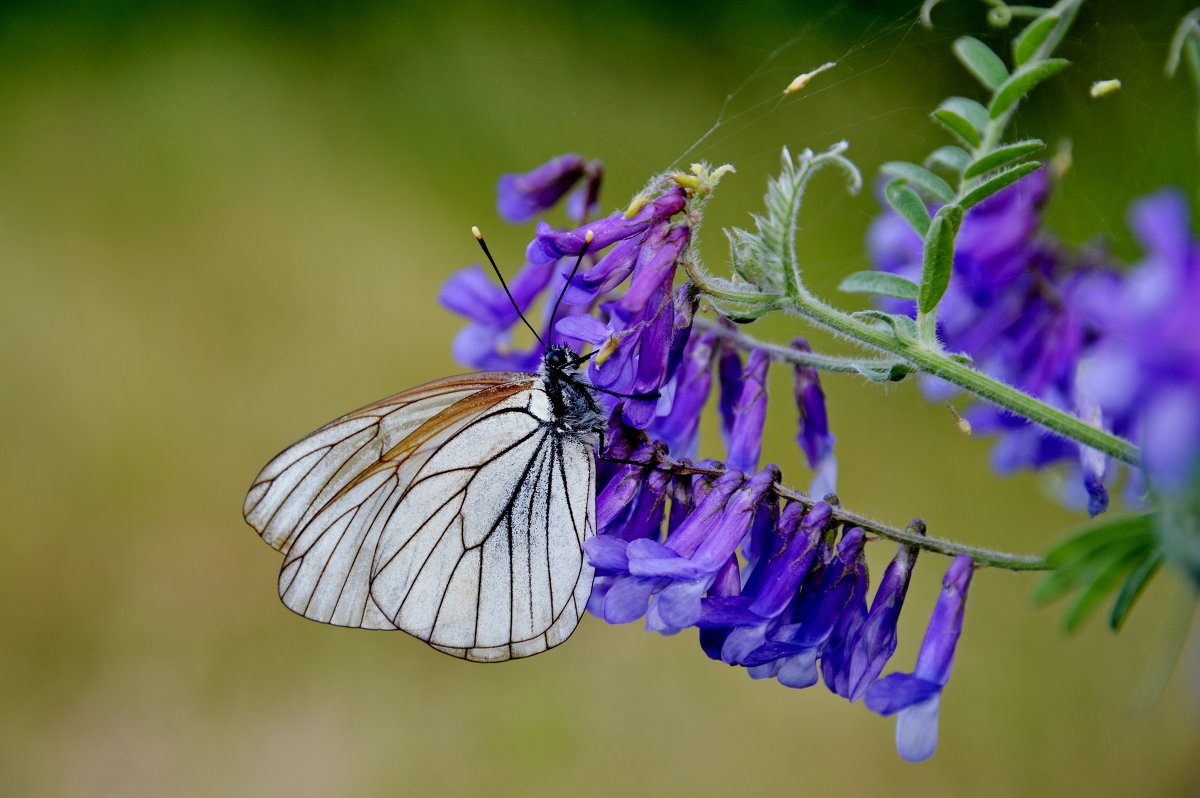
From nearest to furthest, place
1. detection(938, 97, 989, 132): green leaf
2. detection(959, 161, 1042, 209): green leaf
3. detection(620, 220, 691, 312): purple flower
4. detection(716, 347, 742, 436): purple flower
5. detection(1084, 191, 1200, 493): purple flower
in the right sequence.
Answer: detection(1084, 191, 1200, 493): purple flower < detection(959, 161, 1042, 209): green leaf < detection(620, 220, 691, 312): purple flower < detection(938, 97, 989, 132): green leaf < detection(716, 347, 742, 436): purple flower

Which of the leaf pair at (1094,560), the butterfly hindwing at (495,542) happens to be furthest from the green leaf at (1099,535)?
the butterfly hindwing at (495,542)

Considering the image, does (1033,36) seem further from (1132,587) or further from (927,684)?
(927,684)

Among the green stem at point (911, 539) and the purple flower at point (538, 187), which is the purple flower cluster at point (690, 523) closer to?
the green stem at point (911, 539)

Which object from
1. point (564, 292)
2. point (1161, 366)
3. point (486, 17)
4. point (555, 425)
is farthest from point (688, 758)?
point (486, 17)

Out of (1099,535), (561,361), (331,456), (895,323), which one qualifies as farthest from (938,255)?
(331,456)

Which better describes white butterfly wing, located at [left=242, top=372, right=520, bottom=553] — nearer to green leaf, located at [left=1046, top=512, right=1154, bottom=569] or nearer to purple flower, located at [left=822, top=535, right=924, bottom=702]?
purple flower, located at [left=822, top=535, right=924, bottom=702]

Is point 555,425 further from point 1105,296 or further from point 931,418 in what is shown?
point 931,418

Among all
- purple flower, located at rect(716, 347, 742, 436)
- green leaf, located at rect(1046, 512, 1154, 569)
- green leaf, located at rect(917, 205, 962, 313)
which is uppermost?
green leaf, located at rect(917, 205, 962, 313)

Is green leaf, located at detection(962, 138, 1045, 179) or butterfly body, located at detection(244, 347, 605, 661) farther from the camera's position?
butterfly body, located at detection(244, 347, 605, 661)

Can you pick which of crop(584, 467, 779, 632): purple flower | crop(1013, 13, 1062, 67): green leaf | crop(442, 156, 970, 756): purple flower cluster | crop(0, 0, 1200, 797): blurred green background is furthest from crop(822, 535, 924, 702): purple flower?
Answer: crop(0, 0, 1200, 797): blurred green background
